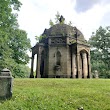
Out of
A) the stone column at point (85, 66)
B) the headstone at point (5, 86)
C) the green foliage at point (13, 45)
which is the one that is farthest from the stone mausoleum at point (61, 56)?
the headstone at point (5, 86)

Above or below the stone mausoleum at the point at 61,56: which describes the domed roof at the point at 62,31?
above

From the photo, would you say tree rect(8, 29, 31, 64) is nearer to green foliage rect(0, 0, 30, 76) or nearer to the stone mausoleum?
green foliage rect(0, 0, 30, 76)

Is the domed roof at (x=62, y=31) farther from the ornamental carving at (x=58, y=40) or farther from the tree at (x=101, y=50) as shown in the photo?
the tree at (x=101, y=50)

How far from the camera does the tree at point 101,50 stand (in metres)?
46.3

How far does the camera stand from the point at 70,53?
26672 mm

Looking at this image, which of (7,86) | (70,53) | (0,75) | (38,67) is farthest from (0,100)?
(70,53)

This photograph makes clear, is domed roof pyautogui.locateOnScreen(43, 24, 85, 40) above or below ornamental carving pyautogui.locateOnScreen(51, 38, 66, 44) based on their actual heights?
above

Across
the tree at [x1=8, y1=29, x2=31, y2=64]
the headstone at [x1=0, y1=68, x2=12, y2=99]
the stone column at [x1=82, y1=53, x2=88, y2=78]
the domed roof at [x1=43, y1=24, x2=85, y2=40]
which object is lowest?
the headstone at [x1=0, y1=68, x2=12, y2=99]

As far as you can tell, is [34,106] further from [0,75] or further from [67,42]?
[67,42]

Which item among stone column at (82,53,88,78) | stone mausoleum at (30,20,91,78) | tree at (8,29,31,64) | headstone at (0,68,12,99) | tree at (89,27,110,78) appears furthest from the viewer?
tree at (89,27,110,78)

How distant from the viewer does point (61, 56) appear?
26.3 metres

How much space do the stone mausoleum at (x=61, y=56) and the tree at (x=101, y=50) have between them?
1996 cm

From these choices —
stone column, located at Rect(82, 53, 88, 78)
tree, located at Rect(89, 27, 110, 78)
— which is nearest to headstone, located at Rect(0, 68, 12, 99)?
stone column, located at Rect(82, 53, 88, 78)

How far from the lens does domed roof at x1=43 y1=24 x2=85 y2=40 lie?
27594 millimetres
